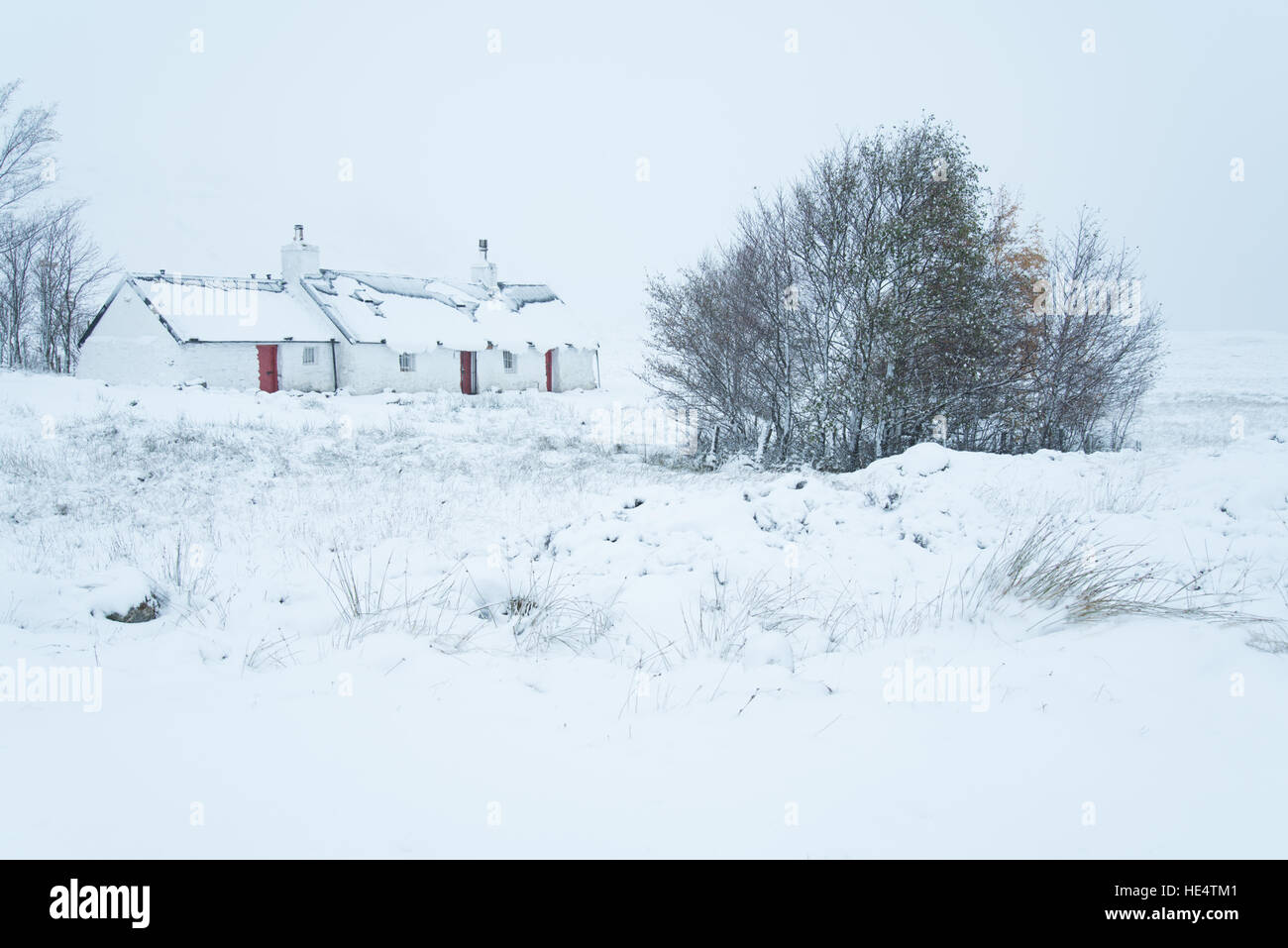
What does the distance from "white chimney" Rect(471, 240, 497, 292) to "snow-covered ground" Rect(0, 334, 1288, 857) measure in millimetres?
32589

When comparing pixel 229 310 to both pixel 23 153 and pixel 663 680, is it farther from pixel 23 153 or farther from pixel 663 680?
pixel 663 680

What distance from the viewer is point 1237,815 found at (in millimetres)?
3197

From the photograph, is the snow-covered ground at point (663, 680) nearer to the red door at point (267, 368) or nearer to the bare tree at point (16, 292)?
the red door at point (267, 368)

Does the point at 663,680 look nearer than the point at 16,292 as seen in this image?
Yes

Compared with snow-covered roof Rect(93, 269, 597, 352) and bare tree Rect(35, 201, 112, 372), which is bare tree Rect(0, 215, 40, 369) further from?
snow-covered roof Rect(93, 269, 597, 352)

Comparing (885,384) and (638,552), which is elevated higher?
(885,384)

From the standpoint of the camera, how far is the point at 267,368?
3097 centimetres

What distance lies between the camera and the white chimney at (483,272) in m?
41.5

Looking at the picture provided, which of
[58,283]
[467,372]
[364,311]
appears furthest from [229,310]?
[58,283]

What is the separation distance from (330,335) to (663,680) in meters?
31.8

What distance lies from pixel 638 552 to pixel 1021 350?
15118 millimetres

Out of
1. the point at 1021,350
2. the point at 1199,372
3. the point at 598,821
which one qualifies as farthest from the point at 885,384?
the point at 1199,372
